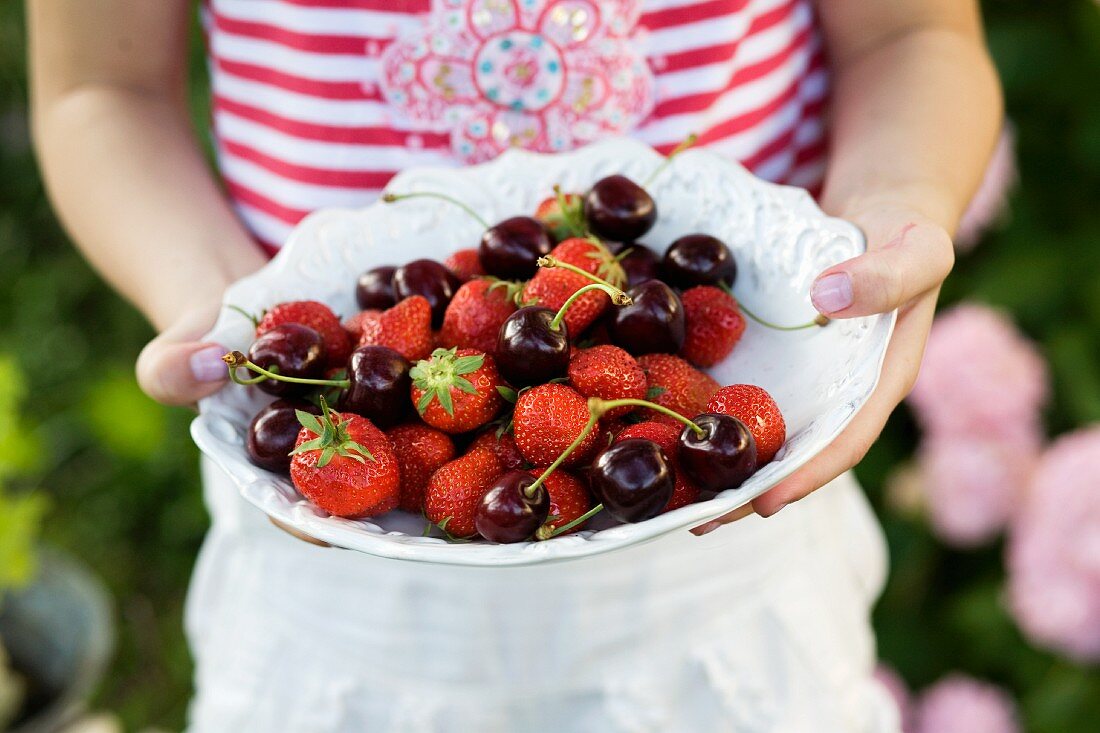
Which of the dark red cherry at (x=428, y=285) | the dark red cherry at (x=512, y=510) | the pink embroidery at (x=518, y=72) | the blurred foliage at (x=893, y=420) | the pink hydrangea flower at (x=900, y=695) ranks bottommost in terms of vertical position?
the pink hydrangea flower at (x=900, y=695)

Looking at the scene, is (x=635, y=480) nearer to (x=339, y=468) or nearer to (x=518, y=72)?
(x=339, y=468)

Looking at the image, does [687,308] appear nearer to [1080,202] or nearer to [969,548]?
[969,548]

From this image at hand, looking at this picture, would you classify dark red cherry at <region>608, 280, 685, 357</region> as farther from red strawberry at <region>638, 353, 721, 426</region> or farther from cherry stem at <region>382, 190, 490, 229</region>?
cherry stem at <region>382, 190, 490, 229</region>

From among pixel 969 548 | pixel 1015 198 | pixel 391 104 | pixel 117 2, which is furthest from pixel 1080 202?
pixel 117 2

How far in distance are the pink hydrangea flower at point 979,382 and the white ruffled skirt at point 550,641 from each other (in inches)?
17.5

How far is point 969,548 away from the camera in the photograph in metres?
1.71

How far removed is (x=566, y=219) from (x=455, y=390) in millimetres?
243

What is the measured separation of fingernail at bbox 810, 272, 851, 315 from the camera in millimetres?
764

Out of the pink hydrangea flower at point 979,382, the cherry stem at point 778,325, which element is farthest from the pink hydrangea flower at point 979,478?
the cherry stem at point 778,325

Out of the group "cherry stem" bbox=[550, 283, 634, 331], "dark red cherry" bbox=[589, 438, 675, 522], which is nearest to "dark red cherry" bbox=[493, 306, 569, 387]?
"cherry stem" bbox=[550, 283, 634, 331]

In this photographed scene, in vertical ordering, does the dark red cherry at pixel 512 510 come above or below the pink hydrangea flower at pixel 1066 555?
above

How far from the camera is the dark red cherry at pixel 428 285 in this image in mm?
911

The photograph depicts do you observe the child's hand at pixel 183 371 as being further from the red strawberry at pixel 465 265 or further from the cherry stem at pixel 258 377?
the red strawberry at pixel 465 265

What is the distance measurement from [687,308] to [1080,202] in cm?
118
